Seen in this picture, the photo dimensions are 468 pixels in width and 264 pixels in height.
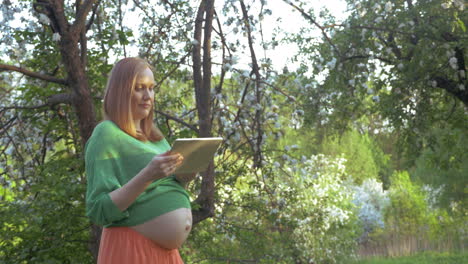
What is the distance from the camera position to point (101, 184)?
2.14 meters

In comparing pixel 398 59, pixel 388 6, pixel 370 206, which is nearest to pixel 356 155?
pixel 370 206

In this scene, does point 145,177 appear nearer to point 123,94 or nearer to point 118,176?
point 118,176

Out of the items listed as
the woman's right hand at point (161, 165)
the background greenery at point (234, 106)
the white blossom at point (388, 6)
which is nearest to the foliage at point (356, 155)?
the background greenery at point (234, 106)

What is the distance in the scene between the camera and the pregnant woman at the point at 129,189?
2143 mm

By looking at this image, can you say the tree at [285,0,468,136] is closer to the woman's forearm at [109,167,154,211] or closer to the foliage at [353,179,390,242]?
the woman's forearm at [109,167,154,211]

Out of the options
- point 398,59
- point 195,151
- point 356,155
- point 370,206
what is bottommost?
point 370,206

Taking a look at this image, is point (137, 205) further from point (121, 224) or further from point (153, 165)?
point (153, 165)

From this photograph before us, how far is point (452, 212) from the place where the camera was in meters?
15.4

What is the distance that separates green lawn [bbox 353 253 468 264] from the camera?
1309 cm

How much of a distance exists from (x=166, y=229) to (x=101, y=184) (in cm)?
28

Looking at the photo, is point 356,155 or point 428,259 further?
point 356,155

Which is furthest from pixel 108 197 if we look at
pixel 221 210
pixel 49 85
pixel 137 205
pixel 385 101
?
pixel 385 101

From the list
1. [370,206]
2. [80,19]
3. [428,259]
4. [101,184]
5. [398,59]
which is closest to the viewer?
[101,184]

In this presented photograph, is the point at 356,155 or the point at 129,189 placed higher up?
the point at 129,189
